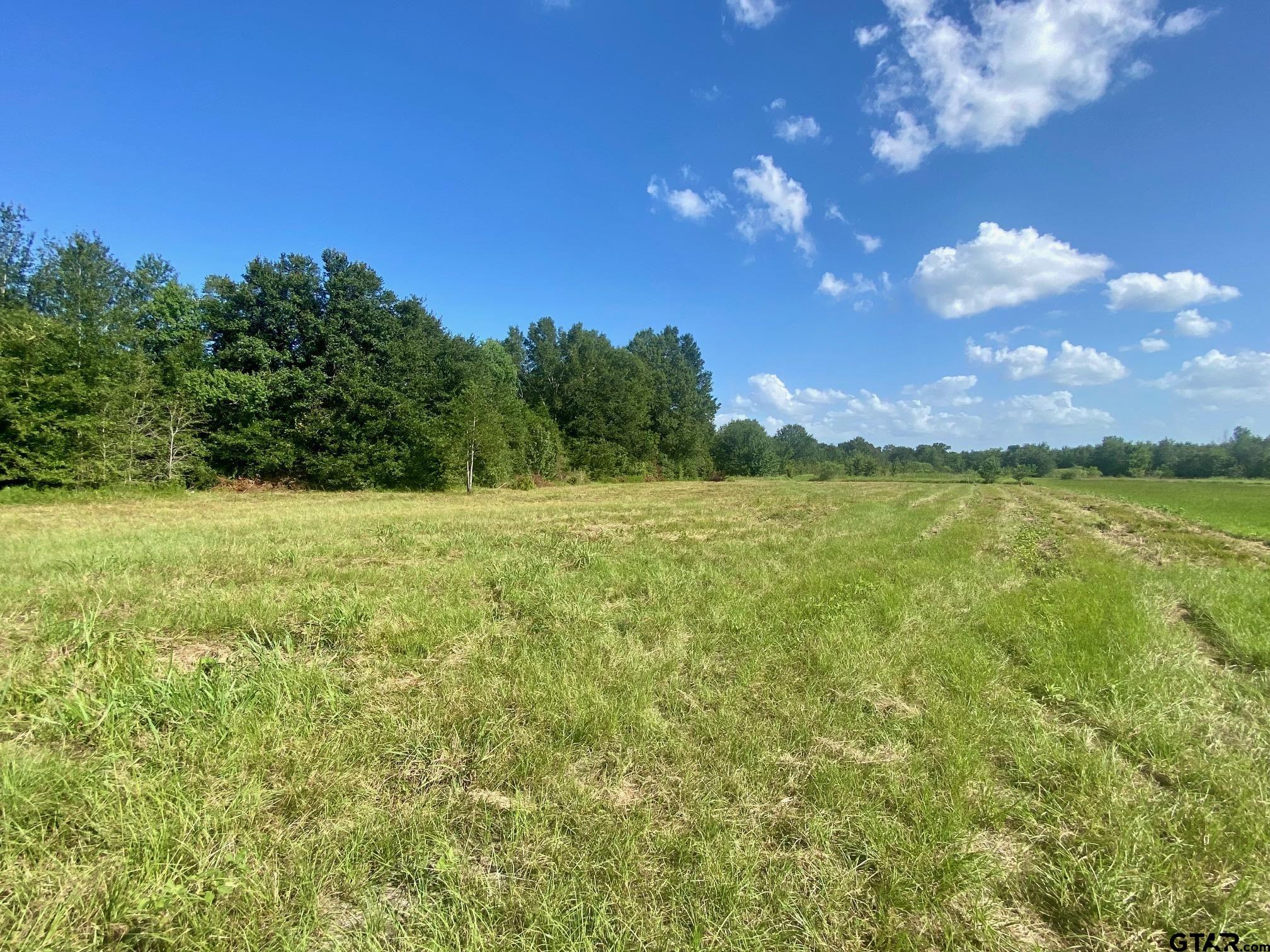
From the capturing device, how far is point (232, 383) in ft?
92.3

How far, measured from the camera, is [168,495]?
69.6 feet

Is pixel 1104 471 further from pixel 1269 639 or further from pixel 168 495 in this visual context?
pixel 168 495

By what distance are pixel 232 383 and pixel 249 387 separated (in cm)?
100

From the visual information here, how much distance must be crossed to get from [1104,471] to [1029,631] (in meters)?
150

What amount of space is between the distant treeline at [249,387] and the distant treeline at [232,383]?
9cm

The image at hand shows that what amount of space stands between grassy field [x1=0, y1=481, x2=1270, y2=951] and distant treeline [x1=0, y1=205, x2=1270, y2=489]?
2005 centimetres

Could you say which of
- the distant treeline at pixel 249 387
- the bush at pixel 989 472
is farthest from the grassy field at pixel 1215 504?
the distant treeline at pixel 249 387

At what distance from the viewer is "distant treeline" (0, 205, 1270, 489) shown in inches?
780

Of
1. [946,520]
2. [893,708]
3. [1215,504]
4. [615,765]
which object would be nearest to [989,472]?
[1215,504]

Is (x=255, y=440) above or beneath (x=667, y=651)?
above

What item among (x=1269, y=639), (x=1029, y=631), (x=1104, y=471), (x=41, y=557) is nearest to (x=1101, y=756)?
(x=1029, y=631)

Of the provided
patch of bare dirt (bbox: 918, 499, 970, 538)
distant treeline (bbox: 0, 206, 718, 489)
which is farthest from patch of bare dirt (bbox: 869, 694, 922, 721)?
distant treeline (bbox: 0, 206, 718, 489)

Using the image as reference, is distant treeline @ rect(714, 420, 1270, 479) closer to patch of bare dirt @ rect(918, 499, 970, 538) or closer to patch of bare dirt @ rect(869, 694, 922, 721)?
patch of bare dirt @ rect(918, 499, 970, 538)

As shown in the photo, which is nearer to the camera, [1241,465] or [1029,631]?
[1029,631]
